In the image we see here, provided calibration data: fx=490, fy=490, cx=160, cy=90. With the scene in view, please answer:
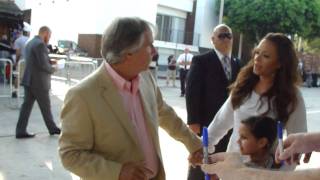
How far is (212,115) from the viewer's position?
471 cm

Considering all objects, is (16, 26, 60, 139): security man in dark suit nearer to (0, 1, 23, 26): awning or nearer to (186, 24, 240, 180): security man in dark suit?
(186, 24, 240, 180): security man in dark suit

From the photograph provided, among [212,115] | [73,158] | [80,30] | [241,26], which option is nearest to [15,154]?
[212,115]

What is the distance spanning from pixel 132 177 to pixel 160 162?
368 mm

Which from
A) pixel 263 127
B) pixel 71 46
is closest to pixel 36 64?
pixel 263 127

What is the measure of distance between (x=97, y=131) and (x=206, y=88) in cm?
238

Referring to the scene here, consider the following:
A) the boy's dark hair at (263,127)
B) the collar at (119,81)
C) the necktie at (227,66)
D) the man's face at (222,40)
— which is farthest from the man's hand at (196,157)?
the man's face at (222,40)

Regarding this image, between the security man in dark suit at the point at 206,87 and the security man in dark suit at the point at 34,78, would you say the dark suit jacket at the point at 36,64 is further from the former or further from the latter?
the security man in dark suit at the point at 206,87

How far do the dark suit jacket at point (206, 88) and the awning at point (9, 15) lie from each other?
1658 centimetres

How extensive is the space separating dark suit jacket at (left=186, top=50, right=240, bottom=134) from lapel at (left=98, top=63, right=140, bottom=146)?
7.30 feet

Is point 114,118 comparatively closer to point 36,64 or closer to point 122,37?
point 122,37

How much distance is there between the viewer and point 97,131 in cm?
247

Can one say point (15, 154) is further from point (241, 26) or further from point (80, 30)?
point (241, 26)

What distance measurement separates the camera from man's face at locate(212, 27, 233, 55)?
4.88 meters

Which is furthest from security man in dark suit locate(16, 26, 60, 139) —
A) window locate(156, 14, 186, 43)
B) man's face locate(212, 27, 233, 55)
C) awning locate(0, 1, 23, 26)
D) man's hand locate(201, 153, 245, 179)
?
window locate(156, 14, 186, 43)
